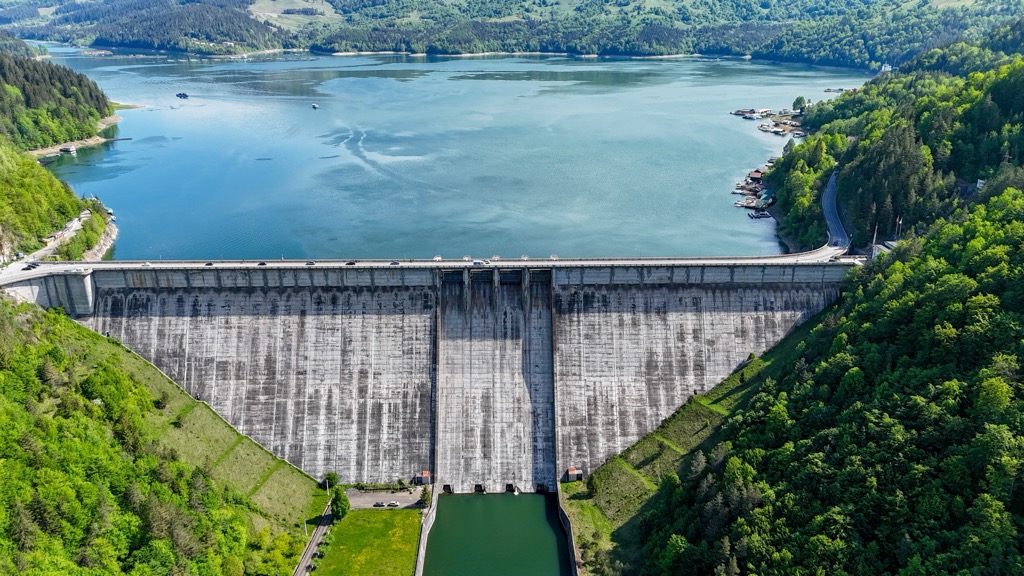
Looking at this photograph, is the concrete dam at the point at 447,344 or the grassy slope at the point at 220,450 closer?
the grassy slope at the point at 220,450

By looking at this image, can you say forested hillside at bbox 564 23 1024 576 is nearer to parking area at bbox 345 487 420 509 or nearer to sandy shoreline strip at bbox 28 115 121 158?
parking area at bbox 345 487 420 509

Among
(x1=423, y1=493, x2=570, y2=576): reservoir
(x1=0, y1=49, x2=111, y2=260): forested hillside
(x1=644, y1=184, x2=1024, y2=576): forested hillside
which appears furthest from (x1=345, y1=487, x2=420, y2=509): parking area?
(x1=0, y1=49, x2=111, y2=260): forested hillside

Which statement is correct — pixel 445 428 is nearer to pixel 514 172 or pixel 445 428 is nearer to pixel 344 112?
pixel 514 172

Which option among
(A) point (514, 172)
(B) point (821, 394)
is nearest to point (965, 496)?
(B) point (821, 394)

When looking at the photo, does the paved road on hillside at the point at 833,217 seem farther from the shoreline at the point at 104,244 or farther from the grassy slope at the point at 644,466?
the shoreline at the point at 104,244

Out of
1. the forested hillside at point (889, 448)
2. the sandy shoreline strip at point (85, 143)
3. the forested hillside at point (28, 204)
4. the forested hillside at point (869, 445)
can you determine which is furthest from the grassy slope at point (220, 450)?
the sandy shoreline strip at point (85, 143)
